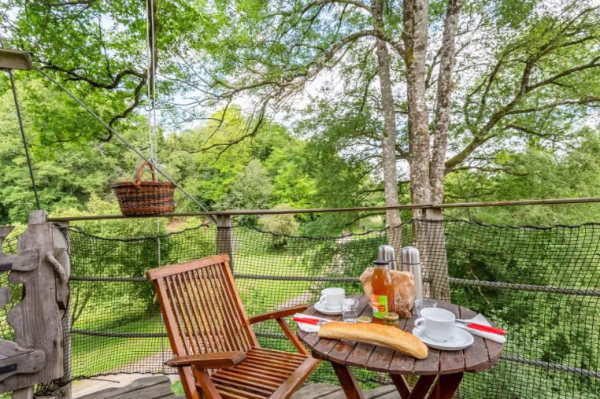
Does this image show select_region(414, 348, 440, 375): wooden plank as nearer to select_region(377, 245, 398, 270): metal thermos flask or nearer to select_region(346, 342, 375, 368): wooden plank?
select_region(346, 342, 375, 368): wooden plank

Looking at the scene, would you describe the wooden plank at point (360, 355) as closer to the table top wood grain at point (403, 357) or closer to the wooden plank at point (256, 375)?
the table top wood grain at point (403, 357)

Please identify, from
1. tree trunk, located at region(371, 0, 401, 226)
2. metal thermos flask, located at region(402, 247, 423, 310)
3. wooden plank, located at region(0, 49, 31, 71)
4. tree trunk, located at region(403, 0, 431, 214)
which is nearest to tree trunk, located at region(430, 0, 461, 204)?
tree trunk, located at region(403, 0, 431, 214)

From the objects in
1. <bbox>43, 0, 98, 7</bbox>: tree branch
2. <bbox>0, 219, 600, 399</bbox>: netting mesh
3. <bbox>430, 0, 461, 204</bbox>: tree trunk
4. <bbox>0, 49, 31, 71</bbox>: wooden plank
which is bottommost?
<bbox>0, 219, 600, 399</bbox>: netting mesh

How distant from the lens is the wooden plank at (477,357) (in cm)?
79

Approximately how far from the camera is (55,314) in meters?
1.62

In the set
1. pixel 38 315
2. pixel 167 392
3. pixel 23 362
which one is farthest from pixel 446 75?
pixel 23 362

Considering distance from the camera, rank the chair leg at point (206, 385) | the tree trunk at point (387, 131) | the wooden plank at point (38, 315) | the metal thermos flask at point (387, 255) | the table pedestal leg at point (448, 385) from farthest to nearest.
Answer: the tree trunk at point (387, 131) < the wooden plank at point (38, 315) < the metal thermos flask at point (387, 255) < the chair leg at point (206, 385) < the table pedestal leg at point (448, 385)

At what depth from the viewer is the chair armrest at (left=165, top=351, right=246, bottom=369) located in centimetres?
105

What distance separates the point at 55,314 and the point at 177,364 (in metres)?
0.99

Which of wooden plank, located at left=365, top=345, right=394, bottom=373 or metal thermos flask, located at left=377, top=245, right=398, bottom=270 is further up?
metal thermos flask, located at left=377, top=245, right=398, bottom=270

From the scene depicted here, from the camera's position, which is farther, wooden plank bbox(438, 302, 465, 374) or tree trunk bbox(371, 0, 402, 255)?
tree trunk bbox(371, 0, 402, 255)

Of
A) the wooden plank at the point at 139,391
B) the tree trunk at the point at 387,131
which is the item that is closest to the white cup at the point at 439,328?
the wooden plank at the point at 139,391

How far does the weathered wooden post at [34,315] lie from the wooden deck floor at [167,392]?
358 millimetres

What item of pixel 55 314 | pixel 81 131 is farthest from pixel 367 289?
pixel 81 131
